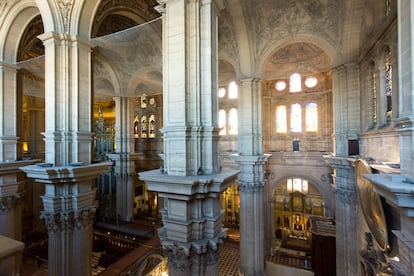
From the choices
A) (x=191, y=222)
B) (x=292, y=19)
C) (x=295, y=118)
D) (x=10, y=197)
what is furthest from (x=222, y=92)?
(x=191, y=222)

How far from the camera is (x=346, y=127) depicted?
841 cm

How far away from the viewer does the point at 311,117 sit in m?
14.6

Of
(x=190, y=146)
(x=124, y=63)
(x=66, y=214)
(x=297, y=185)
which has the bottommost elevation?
(x=297, y=185)

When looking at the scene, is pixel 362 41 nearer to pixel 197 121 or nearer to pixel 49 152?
pixel 197 121

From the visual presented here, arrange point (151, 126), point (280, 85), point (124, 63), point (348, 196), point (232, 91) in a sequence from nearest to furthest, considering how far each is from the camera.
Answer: point (348, 196), point (124, 63), point (280, 85), point (232, 91), point (151, 126)

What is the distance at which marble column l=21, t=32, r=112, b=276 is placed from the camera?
5691 mm

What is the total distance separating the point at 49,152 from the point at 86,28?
3.72 meters

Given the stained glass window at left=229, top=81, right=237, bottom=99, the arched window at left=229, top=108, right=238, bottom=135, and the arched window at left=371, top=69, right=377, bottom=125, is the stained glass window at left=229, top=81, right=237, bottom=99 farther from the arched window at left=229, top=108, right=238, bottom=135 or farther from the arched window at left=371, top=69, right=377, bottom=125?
the arched window at left=371, top=69, right=377, bottom=125

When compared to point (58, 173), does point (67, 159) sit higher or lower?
higher

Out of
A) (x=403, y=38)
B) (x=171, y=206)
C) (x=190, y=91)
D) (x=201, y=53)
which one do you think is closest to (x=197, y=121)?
(x=190, y=91)

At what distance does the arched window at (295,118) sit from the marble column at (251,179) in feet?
21.5

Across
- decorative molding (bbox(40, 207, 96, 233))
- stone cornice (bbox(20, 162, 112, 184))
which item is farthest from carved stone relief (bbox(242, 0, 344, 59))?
decorative molding (bbox(40, 207, 96, 233))

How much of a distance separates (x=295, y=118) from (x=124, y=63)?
11.4 meters

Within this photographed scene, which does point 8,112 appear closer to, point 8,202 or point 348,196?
point 8,202
